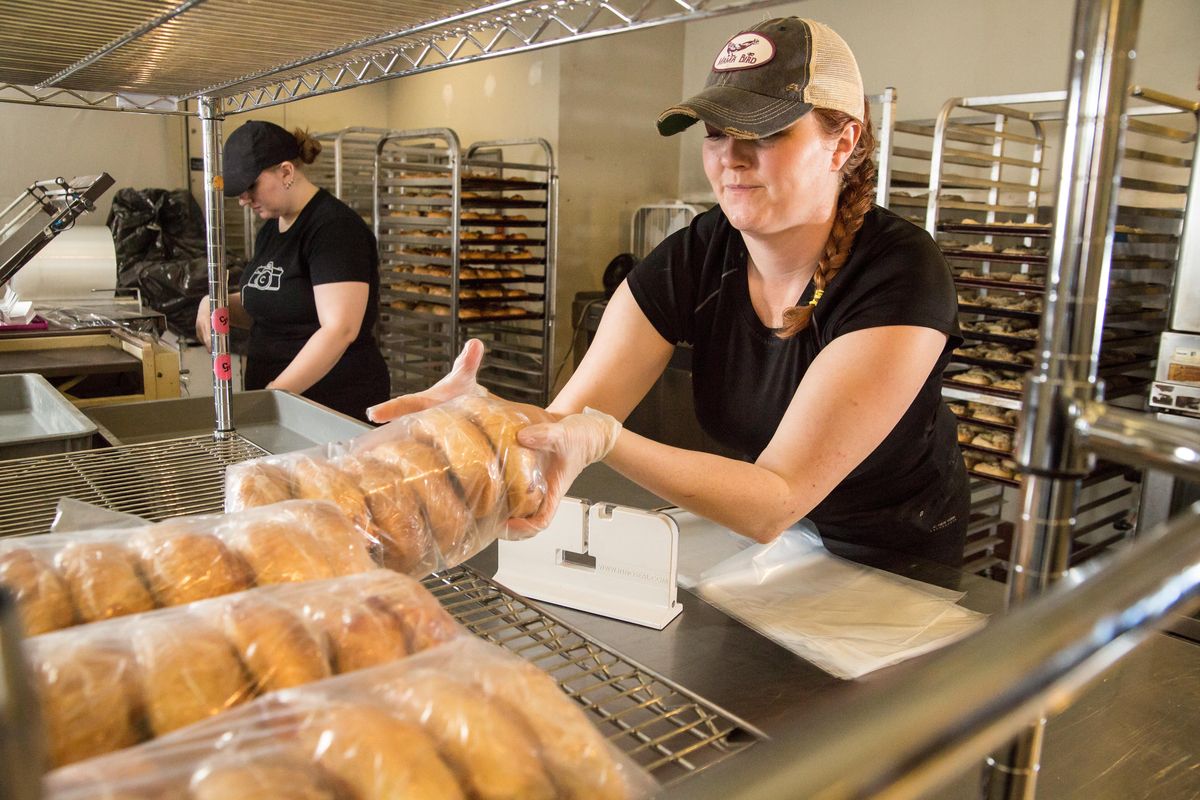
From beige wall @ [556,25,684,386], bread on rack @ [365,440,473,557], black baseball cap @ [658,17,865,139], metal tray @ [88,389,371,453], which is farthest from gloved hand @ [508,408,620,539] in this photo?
beige wall @ [556,25,684,386]

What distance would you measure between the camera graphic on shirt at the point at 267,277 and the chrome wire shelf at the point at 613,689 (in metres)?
2.39

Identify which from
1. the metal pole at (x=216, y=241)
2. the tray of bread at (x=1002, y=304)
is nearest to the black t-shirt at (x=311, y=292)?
the metal pole at (x=216, y=241)

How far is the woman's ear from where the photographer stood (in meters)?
1.53

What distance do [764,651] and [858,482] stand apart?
601 millimetres

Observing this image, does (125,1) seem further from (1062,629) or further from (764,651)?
(1062,629)

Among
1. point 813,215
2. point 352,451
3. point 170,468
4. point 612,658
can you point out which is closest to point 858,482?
point 813,215

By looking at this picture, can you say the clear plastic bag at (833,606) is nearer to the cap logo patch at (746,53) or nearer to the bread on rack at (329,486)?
the bread on rack at (329,486)

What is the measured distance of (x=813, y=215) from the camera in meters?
1.57

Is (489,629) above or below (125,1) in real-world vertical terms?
below

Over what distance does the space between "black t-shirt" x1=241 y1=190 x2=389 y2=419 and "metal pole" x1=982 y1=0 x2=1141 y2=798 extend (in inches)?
108

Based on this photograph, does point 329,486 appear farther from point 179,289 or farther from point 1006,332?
point 179,289

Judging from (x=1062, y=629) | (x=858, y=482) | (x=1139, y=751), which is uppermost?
(x=1062, y=629)

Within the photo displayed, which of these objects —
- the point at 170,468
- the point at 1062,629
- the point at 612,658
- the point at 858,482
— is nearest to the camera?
the point at 1062,629

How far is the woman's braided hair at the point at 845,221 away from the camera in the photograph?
1.58 meters
